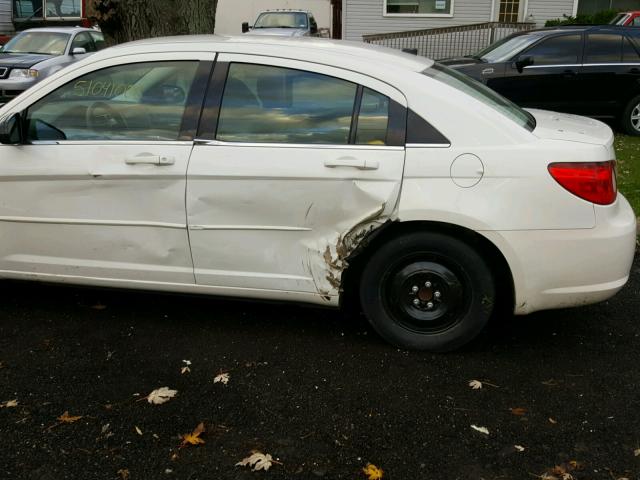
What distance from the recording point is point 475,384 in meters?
3.47

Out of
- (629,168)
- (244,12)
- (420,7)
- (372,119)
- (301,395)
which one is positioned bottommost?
(301,395)

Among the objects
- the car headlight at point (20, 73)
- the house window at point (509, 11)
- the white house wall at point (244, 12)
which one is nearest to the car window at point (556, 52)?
the car headlight at point (20, 73)

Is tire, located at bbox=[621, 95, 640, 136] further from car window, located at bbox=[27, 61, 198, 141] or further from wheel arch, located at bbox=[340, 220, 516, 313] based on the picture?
car window, located at bbox=[27, 61, 198, 141]

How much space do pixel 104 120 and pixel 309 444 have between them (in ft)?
7.40

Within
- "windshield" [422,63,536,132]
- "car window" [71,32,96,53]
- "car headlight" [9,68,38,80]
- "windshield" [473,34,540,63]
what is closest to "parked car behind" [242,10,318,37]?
"car window" [71,32,96,53]

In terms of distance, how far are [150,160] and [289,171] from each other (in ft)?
2.62

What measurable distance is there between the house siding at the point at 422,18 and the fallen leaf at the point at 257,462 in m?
18.8

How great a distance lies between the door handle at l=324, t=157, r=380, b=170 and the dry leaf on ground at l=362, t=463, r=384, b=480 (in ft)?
4.94

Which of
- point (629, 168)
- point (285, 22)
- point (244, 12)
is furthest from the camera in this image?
point (244, 12)

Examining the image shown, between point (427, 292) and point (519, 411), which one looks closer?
point (519, 411)

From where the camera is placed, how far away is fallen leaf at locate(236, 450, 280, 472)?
2809 mm

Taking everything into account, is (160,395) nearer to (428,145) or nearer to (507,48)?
(428,145)

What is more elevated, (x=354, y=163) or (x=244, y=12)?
(x=244, y=12)

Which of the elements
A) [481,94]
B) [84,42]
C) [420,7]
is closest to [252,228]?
[481,94]
